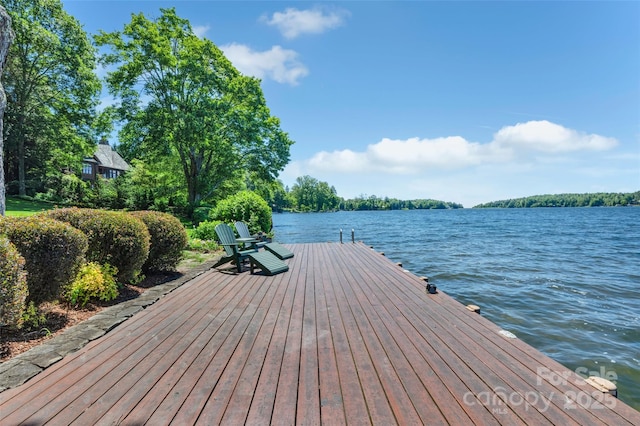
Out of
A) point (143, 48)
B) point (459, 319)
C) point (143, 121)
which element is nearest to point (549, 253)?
point (459, 319)

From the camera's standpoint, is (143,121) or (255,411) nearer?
(255,411)

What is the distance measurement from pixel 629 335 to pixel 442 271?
556 cm

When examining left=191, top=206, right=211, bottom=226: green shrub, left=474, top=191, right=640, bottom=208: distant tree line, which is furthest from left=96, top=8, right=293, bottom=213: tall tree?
left=474, top=191, right=640, bottom=208: distant tree line

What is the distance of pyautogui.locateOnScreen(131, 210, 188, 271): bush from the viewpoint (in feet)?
19.9

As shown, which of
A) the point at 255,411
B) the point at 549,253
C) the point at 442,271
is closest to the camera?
the point at 255,411

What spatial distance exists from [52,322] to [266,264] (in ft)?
12.3

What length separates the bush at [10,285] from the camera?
9.69 ft

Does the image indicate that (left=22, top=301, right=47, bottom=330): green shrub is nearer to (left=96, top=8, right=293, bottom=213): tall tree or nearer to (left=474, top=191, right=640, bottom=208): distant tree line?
(left=96, top=8, right=293, bottom=213): tall tree

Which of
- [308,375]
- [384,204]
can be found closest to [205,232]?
[308,375]

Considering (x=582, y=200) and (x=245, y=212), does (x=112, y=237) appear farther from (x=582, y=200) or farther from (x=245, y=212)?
(x=582, y=200)

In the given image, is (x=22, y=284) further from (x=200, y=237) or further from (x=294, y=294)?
(x=200, y=237)

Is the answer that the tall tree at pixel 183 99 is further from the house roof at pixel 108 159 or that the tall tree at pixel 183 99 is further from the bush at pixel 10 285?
the house roof at pixel 108 159

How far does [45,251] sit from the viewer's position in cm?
368

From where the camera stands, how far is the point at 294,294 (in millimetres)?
5305
